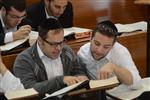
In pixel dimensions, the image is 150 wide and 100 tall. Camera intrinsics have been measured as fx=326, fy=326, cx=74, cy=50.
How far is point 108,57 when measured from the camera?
2.10 metres

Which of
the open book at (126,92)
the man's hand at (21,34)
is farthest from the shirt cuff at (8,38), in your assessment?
the open book at (126,92)

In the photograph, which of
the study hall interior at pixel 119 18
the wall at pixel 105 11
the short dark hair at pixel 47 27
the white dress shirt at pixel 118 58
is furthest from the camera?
the wall at pixel 105 11

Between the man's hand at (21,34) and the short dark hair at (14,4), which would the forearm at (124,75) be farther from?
the short dark hair at (14,4)

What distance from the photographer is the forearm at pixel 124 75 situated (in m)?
1.91

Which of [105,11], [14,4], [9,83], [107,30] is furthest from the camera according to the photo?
[105,11]

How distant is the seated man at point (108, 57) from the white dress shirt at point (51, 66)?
8.6 inches

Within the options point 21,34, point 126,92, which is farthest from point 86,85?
point 21,34

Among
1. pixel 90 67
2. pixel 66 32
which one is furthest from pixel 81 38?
pixel 90 67

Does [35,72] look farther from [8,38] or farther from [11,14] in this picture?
[11,14]

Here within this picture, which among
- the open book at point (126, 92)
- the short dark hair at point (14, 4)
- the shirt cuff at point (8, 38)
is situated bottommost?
the open book at point (126, 92)

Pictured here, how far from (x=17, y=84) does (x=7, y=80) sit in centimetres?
6

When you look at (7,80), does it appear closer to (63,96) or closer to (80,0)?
(63,96)

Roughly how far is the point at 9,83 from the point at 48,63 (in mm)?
280

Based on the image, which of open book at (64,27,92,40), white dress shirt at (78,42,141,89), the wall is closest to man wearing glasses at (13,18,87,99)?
white dress shirt at (78,42,141,89)
